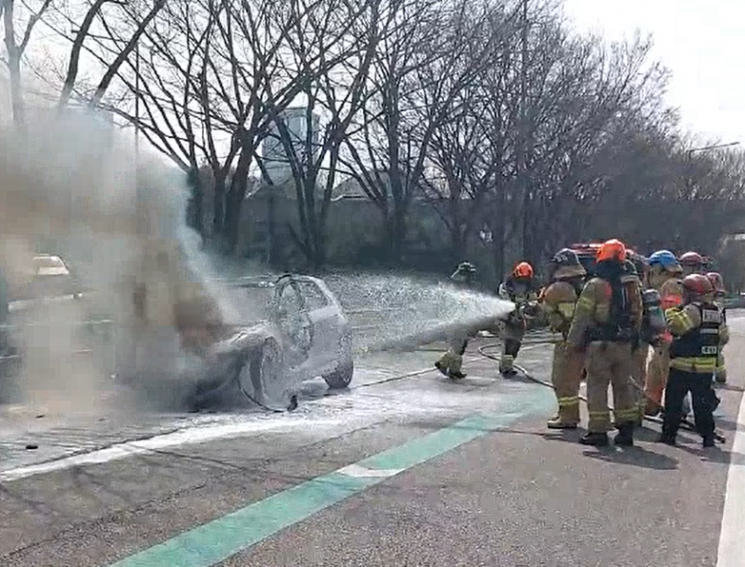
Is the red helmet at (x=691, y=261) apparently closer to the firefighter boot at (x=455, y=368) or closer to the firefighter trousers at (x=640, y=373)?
the firefighter trousers at (x=640, y=373)

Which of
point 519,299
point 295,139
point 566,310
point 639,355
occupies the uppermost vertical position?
point 295,139

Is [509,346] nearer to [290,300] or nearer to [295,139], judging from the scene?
[290,300]

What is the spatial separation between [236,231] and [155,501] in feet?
71.6

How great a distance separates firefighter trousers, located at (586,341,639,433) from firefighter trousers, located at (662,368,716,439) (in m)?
0.39

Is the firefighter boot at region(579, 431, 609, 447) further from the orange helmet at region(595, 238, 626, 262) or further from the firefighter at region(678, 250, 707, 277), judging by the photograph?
the firefighter at region(678, 250, 707, 277)

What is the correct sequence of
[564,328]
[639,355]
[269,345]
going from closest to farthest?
[639,355] < [564,328] < [269,345]

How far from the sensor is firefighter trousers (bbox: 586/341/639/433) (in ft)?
31.1

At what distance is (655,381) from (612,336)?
2497mm

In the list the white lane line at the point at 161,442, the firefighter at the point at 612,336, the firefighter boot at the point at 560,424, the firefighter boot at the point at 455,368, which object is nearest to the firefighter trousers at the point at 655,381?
the firefighter boot at the point at 560,424

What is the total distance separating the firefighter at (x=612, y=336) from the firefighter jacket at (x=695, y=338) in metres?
0.35

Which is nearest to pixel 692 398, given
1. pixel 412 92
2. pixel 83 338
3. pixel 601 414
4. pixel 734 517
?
pixel 601 414

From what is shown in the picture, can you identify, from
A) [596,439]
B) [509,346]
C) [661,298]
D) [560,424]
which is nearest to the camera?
[596,439]

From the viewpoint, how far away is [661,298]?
11.2 metres

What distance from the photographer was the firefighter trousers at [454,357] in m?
15.2
